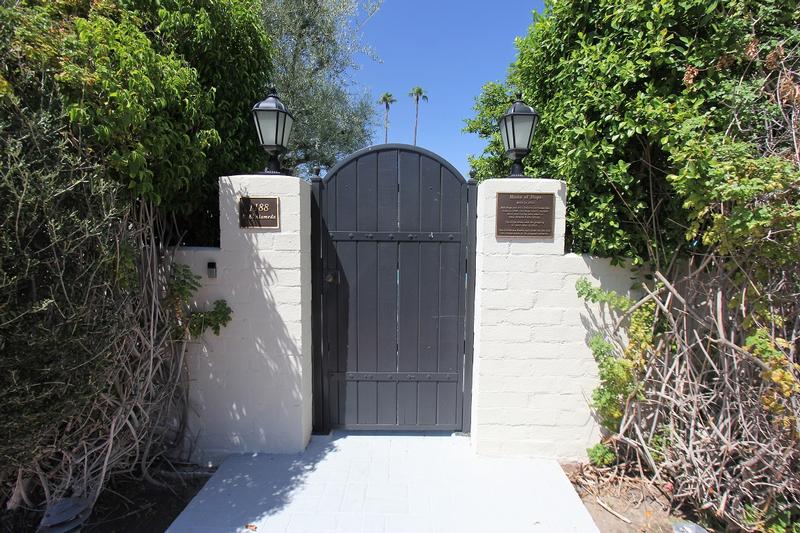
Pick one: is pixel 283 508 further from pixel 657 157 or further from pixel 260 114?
pixel 657 157

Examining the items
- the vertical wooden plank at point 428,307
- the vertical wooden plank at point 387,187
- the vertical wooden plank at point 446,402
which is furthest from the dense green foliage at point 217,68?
the vertical wooden plank at point 446,402

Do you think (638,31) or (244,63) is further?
(244,63)

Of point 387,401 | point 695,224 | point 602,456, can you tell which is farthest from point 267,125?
point 602,456

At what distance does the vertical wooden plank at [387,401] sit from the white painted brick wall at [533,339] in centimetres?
67

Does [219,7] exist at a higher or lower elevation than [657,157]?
higher

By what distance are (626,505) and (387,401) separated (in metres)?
1.79

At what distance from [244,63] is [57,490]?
311 centimetres

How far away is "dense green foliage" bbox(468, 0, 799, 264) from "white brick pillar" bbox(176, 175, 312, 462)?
2073mm

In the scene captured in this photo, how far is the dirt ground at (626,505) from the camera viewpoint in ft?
7.51

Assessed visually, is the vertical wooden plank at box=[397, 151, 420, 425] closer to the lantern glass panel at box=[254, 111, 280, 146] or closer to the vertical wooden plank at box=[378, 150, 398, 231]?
the vertical wooden plank at box=[378, 150, 398, 231]

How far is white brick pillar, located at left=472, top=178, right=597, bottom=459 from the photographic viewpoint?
108 inches

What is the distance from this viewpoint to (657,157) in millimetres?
2537

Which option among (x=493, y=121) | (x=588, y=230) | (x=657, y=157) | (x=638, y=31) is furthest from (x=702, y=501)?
(x=493, y=121)

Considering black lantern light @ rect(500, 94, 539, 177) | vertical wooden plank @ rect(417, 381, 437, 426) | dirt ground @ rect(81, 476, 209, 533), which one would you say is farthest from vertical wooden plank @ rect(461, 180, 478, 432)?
dirt ground @ rect(81, 476, 209, 533)
